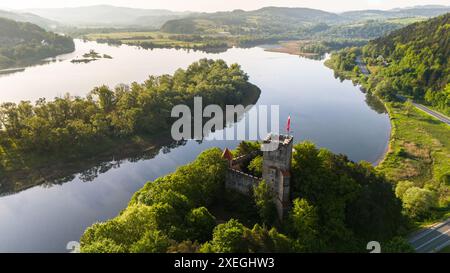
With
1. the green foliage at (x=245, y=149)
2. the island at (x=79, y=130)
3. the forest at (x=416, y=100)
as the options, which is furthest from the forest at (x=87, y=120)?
the forest at (x=416, y=100)

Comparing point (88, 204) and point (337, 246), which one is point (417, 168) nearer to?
point (337, 246)

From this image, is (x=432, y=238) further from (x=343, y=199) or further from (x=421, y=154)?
(x=421, y=154)

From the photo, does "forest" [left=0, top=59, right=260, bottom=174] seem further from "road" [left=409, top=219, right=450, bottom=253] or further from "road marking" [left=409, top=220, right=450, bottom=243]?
"road" [left=409, top=219, right=450, bottom=253]

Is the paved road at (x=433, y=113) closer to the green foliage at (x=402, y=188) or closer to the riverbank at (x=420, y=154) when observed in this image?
the riverbank at (x=420, y=154)

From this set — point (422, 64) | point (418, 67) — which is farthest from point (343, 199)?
point (422, 64)

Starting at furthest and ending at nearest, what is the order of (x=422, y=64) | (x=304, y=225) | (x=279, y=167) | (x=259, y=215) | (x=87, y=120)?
(x=422, y=64) → (x=87, y=120) → (x=259, y=215) → (x=279, y=167) → (x=304, y=225)

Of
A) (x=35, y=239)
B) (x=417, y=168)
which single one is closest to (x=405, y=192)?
(x=417, y=168)

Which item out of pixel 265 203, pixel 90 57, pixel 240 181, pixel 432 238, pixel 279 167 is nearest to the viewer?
pixel 279 167
